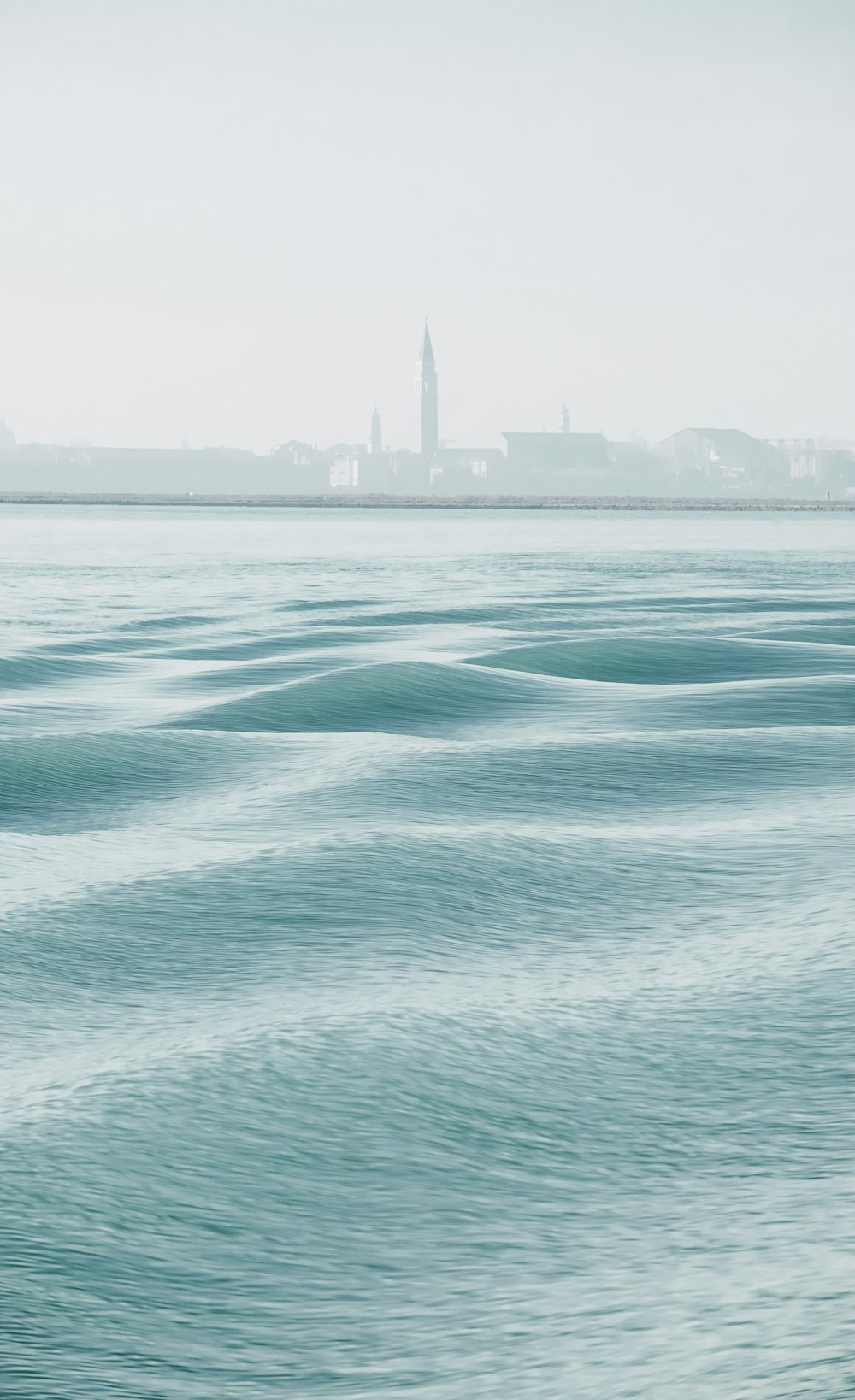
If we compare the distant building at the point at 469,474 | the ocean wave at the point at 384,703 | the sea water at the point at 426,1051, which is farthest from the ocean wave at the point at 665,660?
the distant building at the point at 469,474

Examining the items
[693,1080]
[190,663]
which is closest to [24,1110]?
[693,1080]

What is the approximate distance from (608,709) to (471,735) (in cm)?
185

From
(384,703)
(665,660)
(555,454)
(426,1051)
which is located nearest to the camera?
(426,1051)

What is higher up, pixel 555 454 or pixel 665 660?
pixel 555 454

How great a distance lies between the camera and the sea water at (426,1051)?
3.36 m

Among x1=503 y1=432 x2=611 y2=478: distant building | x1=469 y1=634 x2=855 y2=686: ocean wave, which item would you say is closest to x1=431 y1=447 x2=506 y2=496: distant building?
x1=503 y1=432 x2=611 y2=478: distant building

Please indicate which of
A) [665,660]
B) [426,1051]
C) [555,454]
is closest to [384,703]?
[665,660]

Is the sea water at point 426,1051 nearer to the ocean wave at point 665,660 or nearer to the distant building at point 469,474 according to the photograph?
the ocean wave at point 665,660

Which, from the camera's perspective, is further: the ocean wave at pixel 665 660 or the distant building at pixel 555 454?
the distant building at pixel 555 454

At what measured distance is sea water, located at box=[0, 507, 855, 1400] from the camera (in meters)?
3.36

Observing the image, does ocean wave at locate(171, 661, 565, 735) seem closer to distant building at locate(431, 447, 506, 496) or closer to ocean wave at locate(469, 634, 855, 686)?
ocean wave at locate(469, 634, 855, 686)

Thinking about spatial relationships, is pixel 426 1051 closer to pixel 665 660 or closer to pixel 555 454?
pixel 665 660

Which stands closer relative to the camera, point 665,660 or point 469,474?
point 665,660

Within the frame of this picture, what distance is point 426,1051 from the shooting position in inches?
194
